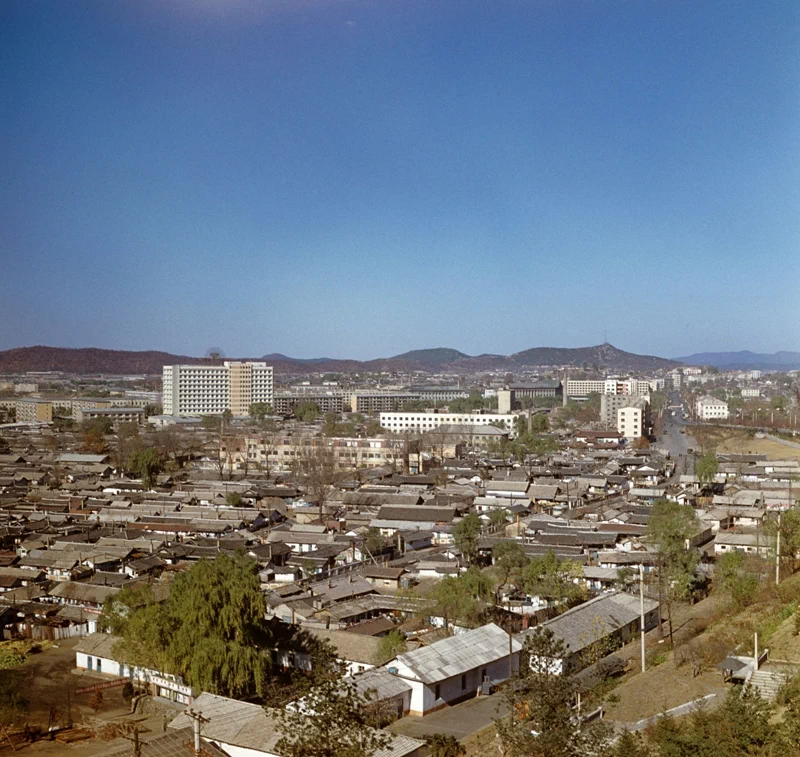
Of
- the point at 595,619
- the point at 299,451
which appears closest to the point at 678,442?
the point at 299,451

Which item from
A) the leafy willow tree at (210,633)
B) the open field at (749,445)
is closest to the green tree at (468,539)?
the leafy willow tree at (210,633)

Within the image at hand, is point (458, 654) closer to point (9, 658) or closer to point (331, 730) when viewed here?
point (331, 730)

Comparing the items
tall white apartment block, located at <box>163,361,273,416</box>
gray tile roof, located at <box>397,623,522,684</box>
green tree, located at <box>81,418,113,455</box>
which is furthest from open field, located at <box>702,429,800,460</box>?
tall white apartment block, located at <box>163,361,273,416</box>

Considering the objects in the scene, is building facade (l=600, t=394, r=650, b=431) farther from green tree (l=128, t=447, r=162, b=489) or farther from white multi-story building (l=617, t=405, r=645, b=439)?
green tree (l=128, t=447, r=162, b=489)

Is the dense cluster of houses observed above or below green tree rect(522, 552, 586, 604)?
below

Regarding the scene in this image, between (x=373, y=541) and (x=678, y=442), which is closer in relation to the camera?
(x=373, y=541)

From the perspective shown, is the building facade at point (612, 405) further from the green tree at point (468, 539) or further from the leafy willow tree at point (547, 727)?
the leafy willow tree at point (547, 727)
